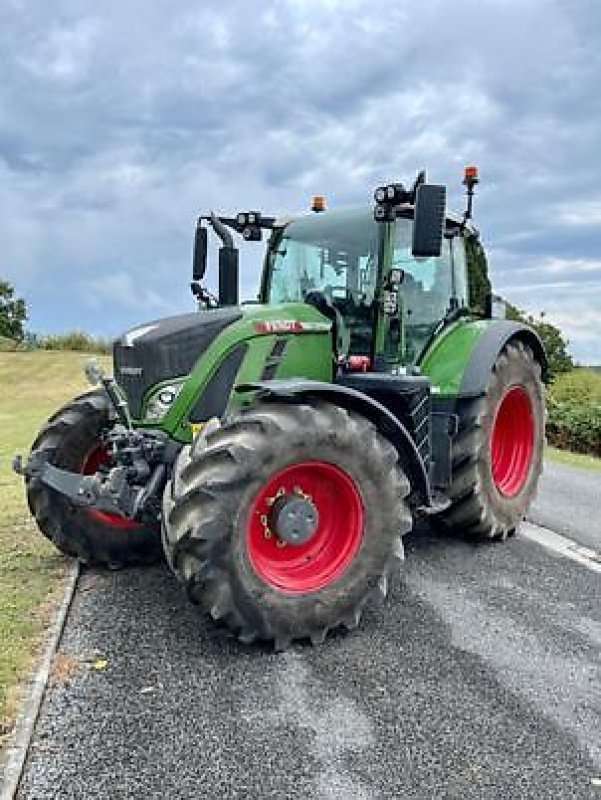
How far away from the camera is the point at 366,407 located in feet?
15.2

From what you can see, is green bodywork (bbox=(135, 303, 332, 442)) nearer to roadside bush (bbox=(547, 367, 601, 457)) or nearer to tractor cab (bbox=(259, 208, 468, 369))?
tractor cab (bbox=(259, 208, 468, 369))

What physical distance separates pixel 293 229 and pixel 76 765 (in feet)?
13.0

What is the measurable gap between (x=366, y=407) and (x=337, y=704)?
65.6 inches

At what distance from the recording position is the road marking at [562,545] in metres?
5.88

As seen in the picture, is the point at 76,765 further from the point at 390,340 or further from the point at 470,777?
the point at 390,340

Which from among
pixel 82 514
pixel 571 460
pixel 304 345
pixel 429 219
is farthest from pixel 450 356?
pixel 571 460

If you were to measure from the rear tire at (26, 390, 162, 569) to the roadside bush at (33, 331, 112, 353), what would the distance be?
2985 cm

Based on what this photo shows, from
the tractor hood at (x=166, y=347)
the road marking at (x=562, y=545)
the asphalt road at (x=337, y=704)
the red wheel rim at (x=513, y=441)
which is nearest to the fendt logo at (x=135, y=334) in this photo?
the tractor hood at (x=166, y=347)

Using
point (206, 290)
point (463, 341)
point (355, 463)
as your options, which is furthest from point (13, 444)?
point (355, 463)

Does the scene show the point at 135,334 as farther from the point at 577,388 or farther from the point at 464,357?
the point at 577,388

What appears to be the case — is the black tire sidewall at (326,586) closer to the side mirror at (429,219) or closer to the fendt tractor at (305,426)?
the fendt tractor at (305,426)

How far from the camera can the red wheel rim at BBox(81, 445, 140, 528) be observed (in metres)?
5.32

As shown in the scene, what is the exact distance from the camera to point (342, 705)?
3551 mm

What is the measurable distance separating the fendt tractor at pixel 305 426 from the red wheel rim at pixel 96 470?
13 mm
